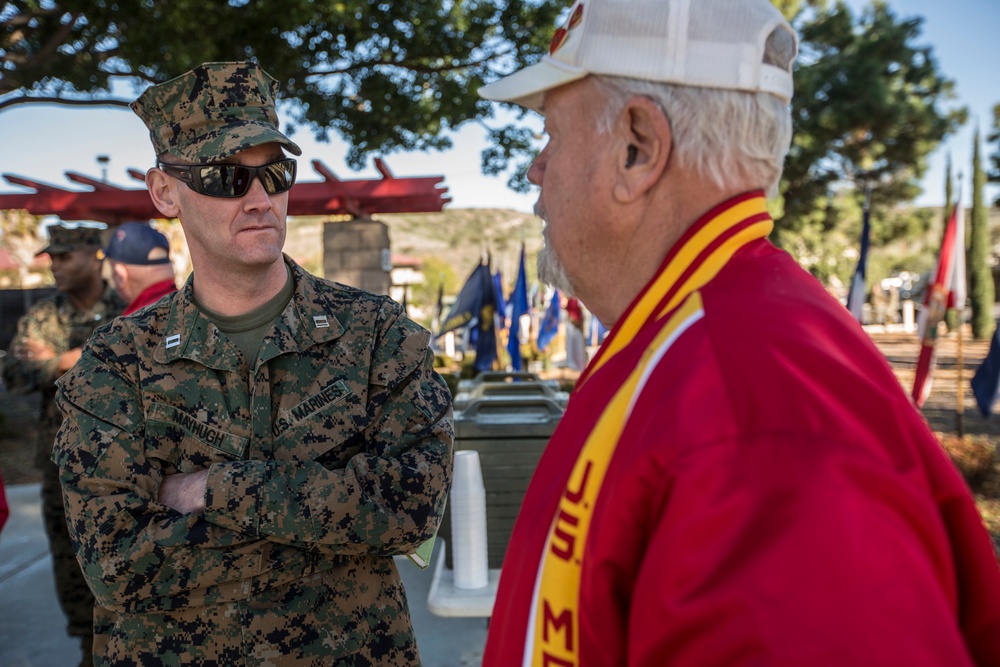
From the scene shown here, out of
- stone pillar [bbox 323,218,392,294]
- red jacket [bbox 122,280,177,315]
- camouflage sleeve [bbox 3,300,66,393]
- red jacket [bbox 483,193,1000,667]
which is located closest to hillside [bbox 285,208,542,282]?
stone pillar [bbox 323,218,392,294]

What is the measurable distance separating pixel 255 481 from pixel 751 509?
1.33 metres

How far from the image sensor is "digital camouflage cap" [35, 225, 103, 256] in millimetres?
3912

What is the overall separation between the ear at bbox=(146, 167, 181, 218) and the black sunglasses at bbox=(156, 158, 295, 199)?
2.2 inches

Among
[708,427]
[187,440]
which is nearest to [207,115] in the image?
[187,440]

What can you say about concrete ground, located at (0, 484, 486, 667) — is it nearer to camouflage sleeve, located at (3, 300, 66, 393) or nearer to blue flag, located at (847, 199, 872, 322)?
camouflage sleeve, located at (3, 300, 66, 393)

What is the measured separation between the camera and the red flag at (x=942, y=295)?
7.68m

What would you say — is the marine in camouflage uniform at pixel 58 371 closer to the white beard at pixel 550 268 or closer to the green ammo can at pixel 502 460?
the green ammo can at pixel 502 460

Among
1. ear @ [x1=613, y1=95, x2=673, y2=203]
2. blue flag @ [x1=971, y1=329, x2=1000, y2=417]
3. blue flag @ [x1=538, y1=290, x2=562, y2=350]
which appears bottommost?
blue flag @ [x1=538, y1=290, x2=562, y2=350]

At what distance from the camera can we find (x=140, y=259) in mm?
3303

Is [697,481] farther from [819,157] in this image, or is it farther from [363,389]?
[819,157]

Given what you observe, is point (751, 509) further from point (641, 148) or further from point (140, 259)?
point (140, 259)

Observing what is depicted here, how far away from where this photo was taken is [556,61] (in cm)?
99

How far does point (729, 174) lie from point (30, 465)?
10153 millimetres

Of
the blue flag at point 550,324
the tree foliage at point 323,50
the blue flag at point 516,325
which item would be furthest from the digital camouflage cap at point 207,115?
the blue flag at point 550,324
